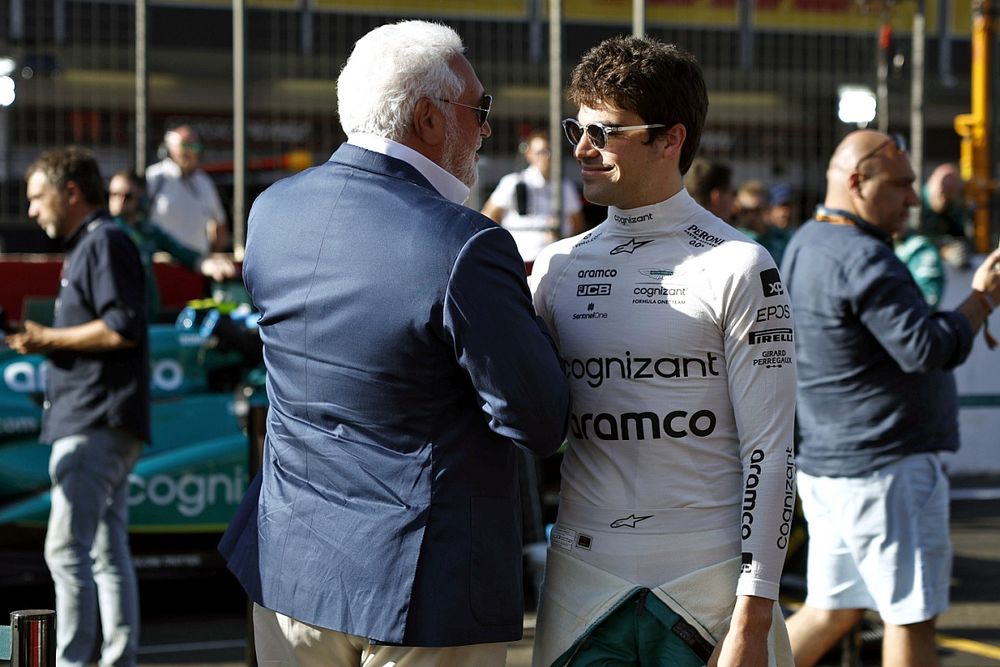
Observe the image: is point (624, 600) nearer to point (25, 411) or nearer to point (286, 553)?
point (286, 553)

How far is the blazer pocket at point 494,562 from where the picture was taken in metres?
2.62

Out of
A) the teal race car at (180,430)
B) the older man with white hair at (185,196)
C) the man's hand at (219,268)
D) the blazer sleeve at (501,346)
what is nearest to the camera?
the blazer sleeve at (501,346)

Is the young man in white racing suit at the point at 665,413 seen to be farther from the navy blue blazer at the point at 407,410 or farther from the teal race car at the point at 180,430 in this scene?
the teal race car at the point at 180,430

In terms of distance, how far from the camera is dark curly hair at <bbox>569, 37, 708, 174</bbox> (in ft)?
9.26

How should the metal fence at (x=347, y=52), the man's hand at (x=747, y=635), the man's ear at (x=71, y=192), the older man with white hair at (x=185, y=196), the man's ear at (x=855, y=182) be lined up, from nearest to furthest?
the man's hand at (x=747, y=635) < the man's ear at (x=855, y=182) < the man's ear at (x=71, y=192) < the metal fence at (x=347, y=52) < the older man with white hair at (x=185, y=196)

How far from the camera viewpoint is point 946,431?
4.46m

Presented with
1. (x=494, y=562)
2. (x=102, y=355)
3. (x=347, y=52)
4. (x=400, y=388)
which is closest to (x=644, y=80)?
(x=400, y=388)

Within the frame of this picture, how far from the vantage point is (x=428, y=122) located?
9.05 feet

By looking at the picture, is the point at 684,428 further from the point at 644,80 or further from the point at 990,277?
the point at 990,277

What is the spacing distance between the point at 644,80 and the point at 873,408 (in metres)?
1.92

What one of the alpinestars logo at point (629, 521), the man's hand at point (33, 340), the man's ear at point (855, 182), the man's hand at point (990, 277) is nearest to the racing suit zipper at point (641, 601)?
the alpinestars logo at point (629, 521)

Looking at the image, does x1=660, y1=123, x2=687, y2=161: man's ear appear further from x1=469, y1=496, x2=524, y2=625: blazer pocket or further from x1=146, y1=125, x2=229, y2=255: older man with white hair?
x1=146, y1=125, x2=229, y2=255: older man with white hair

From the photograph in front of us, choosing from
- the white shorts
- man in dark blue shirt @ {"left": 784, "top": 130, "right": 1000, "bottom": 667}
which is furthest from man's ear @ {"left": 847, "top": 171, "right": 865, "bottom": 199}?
the white shorts

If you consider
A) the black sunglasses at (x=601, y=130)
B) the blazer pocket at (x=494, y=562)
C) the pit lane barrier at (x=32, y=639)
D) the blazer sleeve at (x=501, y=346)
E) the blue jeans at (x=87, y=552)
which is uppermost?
the black sunglasses at (x=601, y=130)
